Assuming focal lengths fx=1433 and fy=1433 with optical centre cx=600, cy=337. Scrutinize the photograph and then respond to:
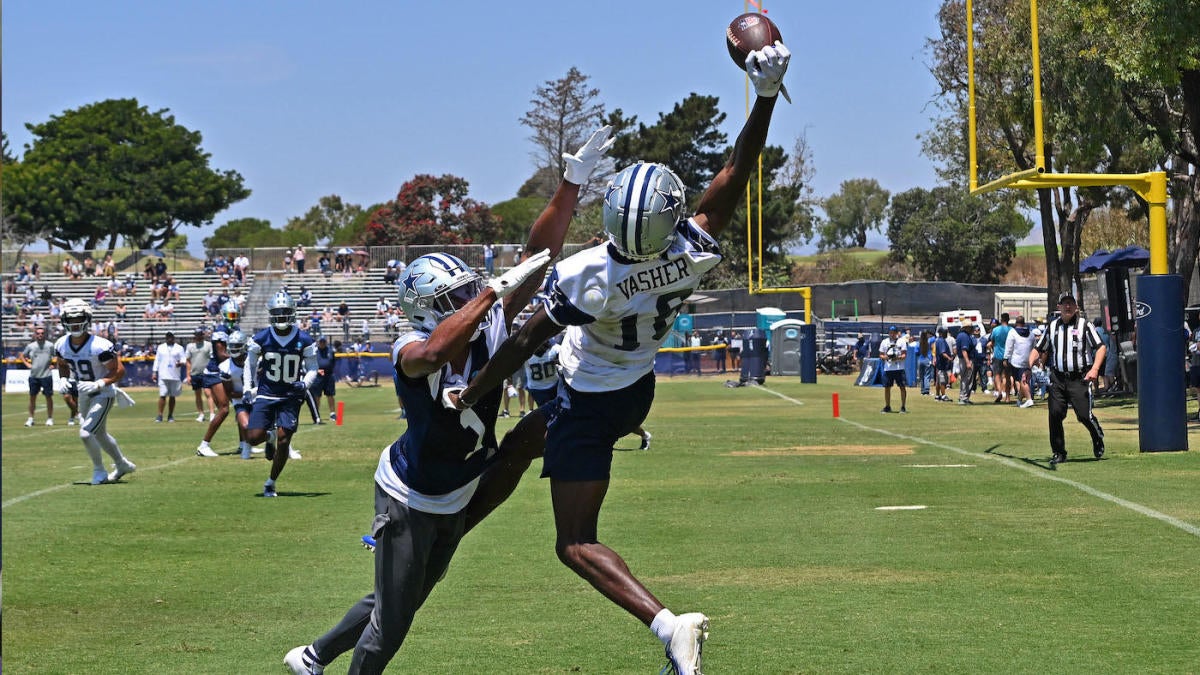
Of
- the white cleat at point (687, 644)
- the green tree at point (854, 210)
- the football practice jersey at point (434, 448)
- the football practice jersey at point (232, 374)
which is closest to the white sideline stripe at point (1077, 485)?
the white cleat at point (687, 644)

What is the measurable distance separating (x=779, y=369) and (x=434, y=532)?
4639 centimetres

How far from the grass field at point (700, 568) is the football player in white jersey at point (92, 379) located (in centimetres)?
55

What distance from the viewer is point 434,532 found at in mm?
5695

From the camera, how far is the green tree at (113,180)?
8931cm

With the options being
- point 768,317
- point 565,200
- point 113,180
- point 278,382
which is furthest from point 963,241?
point 565,200

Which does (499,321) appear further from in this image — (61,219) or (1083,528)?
(61,219)

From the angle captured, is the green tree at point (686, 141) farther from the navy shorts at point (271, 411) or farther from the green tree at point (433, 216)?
the navy shorts at point (271, 411)

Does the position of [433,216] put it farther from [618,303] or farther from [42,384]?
[618,303]

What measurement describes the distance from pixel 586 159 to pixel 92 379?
11.9m

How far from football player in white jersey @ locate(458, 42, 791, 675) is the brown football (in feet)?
0.53

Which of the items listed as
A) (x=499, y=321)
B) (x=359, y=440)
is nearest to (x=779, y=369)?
(x=359, y=440)

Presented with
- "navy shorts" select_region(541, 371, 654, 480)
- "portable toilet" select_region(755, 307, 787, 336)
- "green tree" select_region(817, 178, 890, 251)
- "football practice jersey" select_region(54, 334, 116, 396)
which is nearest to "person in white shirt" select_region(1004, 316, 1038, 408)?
"football practice jersey" select_region(54, 334, 116, 396)

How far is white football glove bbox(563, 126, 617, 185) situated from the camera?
6.50m

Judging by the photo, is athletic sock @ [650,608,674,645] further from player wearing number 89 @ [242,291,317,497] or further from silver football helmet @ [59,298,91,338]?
silver football helmet @ [59,298,91,338]
